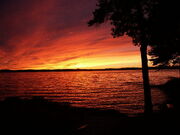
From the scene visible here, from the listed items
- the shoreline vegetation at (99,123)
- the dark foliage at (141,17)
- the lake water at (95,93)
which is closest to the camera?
the shoreline vegetation at (99,123)

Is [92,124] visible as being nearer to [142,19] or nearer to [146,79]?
[146,79]

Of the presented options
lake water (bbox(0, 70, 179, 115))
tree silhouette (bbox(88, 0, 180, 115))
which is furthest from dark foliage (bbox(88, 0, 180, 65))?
lake water (bbox(0, 70, 179, 115))

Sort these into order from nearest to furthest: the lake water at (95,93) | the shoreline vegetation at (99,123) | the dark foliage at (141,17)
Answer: the shoreline vegetation at (99,123) → the dark foliage at (141,17) → the lake water at (95,93)

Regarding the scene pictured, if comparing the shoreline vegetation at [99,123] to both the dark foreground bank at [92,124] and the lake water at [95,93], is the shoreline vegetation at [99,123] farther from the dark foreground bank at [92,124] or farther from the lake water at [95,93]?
the lake water at [95,93]

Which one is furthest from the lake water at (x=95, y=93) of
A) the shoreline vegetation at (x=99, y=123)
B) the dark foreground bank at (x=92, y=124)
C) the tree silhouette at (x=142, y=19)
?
the tree silhouette at (x=142, y=19)

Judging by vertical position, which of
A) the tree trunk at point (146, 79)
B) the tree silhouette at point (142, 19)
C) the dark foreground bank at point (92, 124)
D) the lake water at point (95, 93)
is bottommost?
the lake water at point (95, 93)

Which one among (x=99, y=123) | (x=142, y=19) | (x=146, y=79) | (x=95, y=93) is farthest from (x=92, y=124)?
(x=95, y=93)

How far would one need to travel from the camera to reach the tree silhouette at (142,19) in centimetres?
924

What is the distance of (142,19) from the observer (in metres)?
9.33

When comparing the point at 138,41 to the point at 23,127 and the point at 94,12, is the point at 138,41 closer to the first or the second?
the point at 94,12

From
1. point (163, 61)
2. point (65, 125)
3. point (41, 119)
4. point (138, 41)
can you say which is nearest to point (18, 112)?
point (41, 119)

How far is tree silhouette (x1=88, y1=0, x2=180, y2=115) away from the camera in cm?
924

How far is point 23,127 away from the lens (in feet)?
38.1

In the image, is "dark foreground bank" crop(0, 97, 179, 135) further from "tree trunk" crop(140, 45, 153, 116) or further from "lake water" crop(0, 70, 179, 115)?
"lake water" crop(0, 70, 179, 115)
